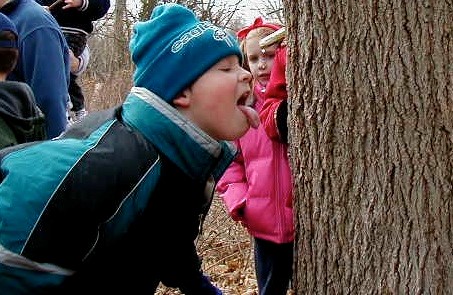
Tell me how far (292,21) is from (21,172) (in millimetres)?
964

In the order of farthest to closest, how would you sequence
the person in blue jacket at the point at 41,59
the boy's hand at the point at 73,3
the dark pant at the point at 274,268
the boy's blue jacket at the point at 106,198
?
1. the boy's hand at the point at 73,3
2. the person in blue jacket at the point at 41,59
3. the dark pant at the point at 274,268
4. the boy's blue jacket at the point at 106,198

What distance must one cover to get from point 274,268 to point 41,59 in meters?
1.66

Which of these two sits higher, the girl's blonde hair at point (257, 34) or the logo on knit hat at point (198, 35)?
the logo on knit hat at point (198, 35)

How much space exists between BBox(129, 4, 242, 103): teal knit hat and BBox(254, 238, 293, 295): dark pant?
36.2 inches

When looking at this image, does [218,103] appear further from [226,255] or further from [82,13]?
[226,255]

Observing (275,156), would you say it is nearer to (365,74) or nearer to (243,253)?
(365,74)

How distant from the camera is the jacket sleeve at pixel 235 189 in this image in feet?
9.09

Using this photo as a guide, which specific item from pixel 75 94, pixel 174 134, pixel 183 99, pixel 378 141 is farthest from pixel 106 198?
pixel 75 94

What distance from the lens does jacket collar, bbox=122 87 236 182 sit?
1953 millimetres

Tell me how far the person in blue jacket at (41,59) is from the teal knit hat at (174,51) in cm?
165

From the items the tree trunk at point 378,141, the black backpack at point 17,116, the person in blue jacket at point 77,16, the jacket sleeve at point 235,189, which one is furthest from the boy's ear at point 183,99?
the person in blue jacket at point 77,16

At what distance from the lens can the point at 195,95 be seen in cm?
205

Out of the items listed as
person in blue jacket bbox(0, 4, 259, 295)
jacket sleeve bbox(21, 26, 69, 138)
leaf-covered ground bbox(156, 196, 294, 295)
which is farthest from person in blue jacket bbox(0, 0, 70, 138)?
leaf-covered ground bbox(156, 196, 294, 295)

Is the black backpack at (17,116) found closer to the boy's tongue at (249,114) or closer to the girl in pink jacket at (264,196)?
the girl in pink jacket at (264,196)
